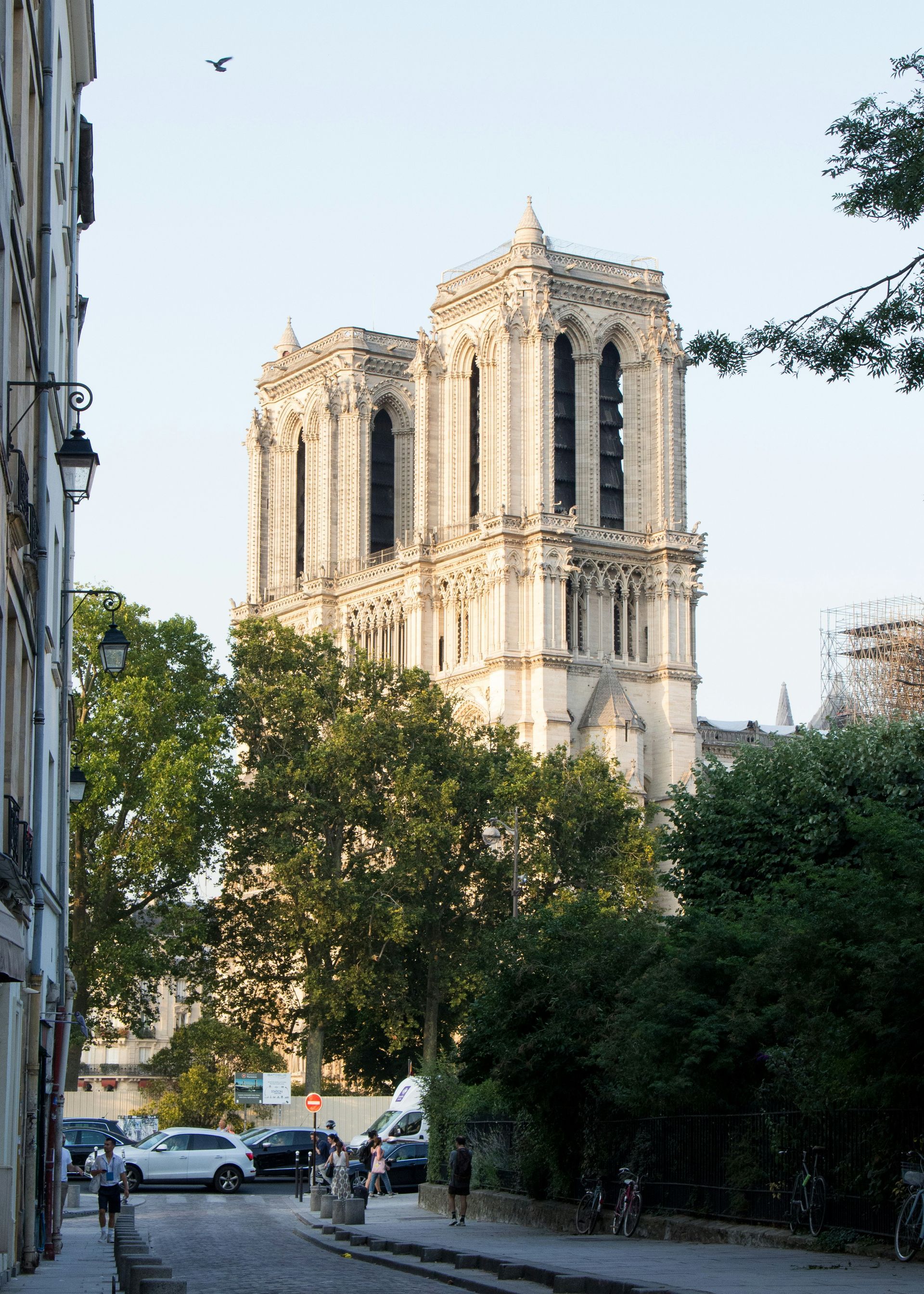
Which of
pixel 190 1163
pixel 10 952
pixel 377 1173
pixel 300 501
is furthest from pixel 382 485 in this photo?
pixel 10 952

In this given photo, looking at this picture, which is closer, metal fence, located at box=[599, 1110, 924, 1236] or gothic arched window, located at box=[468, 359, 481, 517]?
metal fence, located at box=[599, 1110, 924, 1236]

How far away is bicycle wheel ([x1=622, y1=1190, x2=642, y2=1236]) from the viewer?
941 inches

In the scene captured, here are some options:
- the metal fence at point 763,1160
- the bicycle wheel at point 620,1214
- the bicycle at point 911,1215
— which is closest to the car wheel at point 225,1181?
the metal fence at point 763,1160

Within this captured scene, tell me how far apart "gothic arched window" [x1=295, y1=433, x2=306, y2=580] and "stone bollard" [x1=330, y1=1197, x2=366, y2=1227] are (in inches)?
2692

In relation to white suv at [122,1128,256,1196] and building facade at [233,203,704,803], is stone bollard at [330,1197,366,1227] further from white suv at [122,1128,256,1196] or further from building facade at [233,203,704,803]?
building facade at [233,203,704,803]

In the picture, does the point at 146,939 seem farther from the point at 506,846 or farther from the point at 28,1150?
the point at 28,1150

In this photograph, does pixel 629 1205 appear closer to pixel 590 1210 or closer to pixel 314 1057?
pixel 590 1210

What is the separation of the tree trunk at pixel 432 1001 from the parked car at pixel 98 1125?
1049 centimetres

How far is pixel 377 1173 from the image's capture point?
40969 millimetres

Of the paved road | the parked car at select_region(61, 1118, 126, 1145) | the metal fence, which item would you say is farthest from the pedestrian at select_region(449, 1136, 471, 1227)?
the parked car at select_region(61, 1118, 126, 1145)

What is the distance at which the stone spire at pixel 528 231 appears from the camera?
3282 inches

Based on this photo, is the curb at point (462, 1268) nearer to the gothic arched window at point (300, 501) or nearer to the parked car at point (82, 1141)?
the parked car at point (82, 1141)

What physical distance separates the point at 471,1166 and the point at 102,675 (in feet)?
80.7

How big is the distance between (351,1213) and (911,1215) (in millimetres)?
13947
